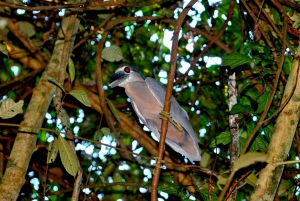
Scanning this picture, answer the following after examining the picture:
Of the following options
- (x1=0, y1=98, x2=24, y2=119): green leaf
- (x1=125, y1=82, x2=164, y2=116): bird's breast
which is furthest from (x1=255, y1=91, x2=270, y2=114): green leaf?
(x1=0, y1=98, x2=24, y2=119): green leaf

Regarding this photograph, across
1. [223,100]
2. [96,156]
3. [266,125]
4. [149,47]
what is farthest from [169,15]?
[266,125]

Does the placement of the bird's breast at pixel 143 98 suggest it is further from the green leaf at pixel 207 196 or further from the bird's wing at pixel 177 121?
the green leaf at pixel 207 196

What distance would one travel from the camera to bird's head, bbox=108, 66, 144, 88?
11.2 feet

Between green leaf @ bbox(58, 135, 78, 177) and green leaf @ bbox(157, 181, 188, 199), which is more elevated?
green leaf @ bbox(58, 135, 78, 177)

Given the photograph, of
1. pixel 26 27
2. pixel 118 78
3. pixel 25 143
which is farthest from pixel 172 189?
pixel 26 27

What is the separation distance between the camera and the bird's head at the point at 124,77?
3406 millimetres

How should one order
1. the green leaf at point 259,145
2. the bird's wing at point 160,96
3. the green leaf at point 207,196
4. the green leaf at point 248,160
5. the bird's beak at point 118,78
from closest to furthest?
the green leaf at point 248,160 < the green leaf at point 207,196 < the green leaf at point 259,145 < the bird's wing at point 160,96 < the bird's beak at point 118,78

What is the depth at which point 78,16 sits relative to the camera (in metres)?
3.84

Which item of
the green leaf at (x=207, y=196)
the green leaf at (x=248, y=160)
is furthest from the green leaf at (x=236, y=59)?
the green leaf at (x=248, y=160)

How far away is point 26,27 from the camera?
13.4 ft

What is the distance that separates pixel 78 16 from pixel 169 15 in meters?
1.32

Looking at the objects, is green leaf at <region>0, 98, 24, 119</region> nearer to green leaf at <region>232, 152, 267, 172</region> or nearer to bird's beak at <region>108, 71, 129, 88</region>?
bird's beak at <region>108, 71, 129, 88</region>

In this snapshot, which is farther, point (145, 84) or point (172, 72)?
point (145, 84)

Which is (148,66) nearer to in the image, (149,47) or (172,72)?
(149,47)
